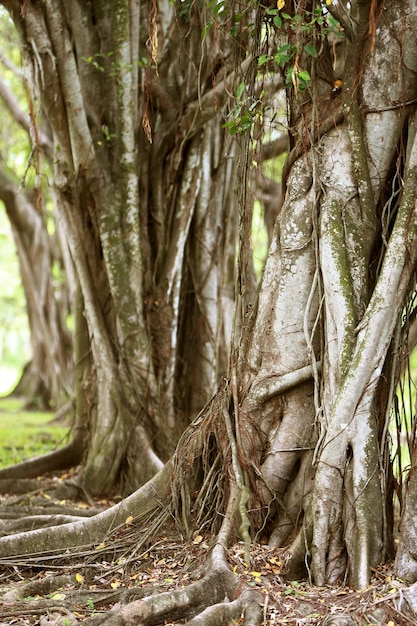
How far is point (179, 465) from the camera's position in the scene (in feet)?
14.5

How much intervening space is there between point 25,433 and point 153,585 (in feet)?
19.9

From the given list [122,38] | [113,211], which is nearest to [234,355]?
[113,211]

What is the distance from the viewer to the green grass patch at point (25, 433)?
765 centimetres

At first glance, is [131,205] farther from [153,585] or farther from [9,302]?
[9,302]


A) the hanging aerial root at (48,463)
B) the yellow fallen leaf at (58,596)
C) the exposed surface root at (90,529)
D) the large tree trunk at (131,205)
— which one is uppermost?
the large tree trunk at (131,205)

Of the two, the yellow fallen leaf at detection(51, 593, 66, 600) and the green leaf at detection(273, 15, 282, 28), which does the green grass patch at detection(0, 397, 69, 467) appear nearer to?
the yellow fallen leaf at detection(51, 593, 66, 600)

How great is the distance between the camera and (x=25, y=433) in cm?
938

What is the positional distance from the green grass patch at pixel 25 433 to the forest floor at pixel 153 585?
2491mm

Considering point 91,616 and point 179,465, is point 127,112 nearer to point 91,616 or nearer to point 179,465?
point 179,465

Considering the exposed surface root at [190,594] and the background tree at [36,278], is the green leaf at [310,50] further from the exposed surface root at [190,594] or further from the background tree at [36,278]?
the background tree at [36,278]

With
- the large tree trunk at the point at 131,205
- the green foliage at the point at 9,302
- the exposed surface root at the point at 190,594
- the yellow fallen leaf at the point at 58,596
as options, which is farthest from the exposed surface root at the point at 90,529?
the green foliage at the point at 9,302

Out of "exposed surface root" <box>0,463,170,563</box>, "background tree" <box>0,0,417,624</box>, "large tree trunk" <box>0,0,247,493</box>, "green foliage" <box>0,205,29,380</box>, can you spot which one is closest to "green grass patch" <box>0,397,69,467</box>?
"large tree trunk" <box>0,0,247,493</box>

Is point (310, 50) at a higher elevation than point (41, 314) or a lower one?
lower

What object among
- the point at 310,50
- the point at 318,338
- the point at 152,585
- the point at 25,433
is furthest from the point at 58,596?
the point at 25,433
